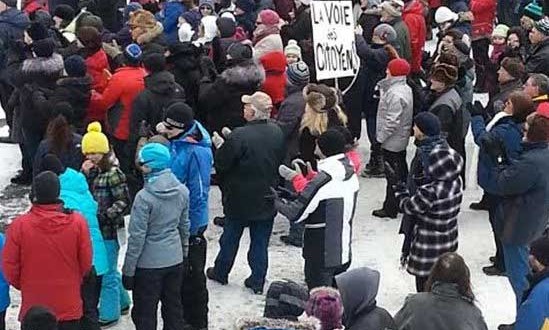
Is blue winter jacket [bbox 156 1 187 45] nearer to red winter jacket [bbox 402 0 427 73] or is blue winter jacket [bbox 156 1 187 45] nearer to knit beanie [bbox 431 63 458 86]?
red winter jacket [bbox 402 0 427 73]

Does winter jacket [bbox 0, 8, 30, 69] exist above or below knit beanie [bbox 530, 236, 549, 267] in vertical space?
above

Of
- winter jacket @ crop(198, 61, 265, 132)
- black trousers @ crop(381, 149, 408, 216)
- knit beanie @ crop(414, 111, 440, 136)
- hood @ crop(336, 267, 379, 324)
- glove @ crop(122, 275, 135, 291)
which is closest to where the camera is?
hood @ crop(336, 267, 379, 324)

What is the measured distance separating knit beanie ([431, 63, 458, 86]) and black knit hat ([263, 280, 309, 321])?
4.75 meters

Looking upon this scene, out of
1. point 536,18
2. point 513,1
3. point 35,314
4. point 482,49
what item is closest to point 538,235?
point 35,314

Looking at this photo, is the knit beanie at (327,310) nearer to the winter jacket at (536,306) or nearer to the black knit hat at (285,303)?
the black knit hat at (285,303)

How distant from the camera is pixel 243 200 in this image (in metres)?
8.70

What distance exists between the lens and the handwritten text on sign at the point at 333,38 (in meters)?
11.0

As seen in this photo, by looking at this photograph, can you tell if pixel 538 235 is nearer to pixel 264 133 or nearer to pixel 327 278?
pixel 327 278

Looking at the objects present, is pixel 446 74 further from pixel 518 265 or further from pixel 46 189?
pixel 46 189

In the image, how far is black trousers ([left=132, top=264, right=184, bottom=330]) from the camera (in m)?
7.37

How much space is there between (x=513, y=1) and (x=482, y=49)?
184 cm

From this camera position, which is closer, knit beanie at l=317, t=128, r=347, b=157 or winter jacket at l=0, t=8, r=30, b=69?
knit beanie at l=317, t=128, r=347, b=157

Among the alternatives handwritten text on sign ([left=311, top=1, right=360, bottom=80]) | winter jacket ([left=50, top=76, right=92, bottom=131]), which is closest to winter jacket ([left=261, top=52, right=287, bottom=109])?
handwritten text on sign ([left=311, top=1, right=360, bottom=80])

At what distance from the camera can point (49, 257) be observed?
Result: 22.1ft
